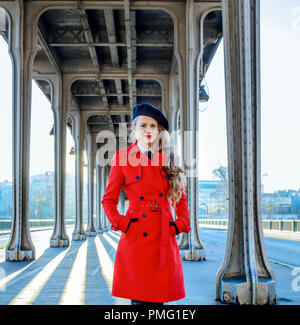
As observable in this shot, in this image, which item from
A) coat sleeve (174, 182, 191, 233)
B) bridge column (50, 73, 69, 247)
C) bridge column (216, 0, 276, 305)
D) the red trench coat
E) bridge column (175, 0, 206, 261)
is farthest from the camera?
bridge column (50, 73, 69, 247)

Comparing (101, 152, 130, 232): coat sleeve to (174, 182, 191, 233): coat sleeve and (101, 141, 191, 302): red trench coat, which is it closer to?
(101, 141, 191, 302): red trench coat

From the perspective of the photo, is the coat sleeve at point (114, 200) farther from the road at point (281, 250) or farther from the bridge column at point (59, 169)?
the bridge column at point (59, 169)

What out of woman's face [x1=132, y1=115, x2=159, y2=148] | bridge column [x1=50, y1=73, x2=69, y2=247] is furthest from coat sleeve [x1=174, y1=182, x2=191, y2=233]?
bridge column [x1=50, y1=73, x2=69, y2=247]

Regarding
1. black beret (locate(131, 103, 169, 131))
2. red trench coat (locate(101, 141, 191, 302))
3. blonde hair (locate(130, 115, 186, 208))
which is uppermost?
black beret (locate(131, 103, 169, 131))

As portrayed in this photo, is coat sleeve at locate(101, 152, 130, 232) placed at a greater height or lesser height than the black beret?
lesser

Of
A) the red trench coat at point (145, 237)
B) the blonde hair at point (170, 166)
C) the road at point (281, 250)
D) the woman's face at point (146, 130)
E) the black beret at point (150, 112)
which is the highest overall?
the black beret at point (150, 112)

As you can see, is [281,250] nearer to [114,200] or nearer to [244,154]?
[244,154]

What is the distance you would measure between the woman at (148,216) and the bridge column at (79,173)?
70.1 feet

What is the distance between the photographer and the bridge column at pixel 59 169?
18219mm

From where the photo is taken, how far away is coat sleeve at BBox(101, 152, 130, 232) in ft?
8.94

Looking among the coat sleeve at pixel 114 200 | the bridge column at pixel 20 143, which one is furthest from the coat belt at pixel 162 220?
the bridge column at pixel 20 143

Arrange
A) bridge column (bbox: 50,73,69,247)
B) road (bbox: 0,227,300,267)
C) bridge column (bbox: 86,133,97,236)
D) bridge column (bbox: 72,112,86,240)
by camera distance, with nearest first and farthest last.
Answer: road (bbox: 0,227,300,267) < bridge column (bbox: 50,73,69,247) < bridge column (bbox: 72,112,86,240) < bridge column (bbox: 86,133,97,236)

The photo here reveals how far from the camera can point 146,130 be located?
2.95 meters
